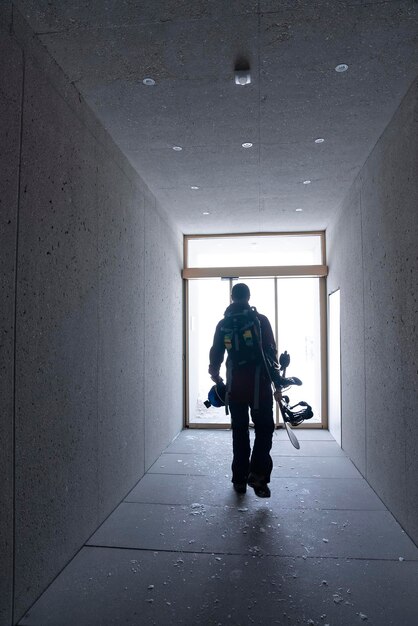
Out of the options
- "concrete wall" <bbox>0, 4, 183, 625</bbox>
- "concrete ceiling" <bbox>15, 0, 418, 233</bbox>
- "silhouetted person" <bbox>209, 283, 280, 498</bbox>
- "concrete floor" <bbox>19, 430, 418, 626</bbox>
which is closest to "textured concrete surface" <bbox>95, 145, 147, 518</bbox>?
"concrete wall" <bbox>0, 4, 183, 625</bbox>

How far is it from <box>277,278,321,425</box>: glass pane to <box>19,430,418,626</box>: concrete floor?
276cm

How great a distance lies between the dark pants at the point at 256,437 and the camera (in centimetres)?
338

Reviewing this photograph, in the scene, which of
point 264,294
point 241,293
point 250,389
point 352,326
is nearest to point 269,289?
point 264,294

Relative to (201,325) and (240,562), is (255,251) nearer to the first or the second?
(201,325)

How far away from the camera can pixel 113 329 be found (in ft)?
10.7

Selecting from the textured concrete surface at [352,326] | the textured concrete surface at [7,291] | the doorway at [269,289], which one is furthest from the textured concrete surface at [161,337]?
the textured concrete surface at [7,291]

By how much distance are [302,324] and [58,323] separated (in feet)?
15.7

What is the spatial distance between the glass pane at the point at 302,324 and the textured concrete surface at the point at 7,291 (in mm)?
4654

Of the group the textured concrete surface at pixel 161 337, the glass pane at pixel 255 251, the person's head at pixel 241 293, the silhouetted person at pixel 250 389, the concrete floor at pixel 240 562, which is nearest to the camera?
the concrete floor at pixel 240 562

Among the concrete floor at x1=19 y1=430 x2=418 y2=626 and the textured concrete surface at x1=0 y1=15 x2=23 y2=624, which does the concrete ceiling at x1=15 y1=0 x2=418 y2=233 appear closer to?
the textured concrete surface at x1=0 y1=15 x2=23 y2=624

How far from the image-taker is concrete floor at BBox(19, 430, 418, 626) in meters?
1.99

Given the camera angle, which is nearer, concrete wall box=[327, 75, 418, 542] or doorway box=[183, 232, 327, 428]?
concrete wall box=[327, 75, 418, 542]

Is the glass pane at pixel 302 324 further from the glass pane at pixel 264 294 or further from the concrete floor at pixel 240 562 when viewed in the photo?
the concrete floor at pixel 240 562

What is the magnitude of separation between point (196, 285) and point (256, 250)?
104 centimetres
